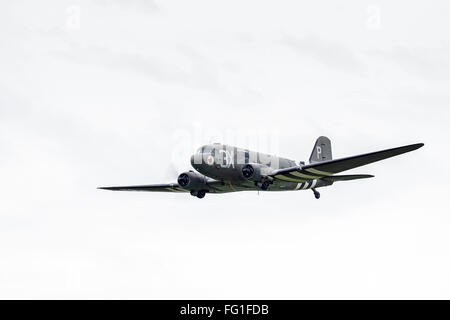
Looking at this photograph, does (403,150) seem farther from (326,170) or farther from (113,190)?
(113,190)

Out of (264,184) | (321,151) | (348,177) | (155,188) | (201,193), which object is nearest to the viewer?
(264,184)

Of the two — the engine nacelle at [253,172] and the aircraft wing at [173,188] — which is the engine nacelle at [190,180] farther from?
the engine nacelle at [253,172]

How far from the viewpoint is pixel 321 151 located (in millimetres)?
48469

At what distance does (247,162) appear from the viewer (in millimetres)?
39438

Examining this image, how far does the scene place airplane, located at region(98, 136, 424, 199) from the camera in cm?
3784

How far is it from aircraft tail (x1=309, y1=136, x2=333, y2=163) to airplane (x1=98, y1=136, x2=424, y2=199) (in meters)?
4.82

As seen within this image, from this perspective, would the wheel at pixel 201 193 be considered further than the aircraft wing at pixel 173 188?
Yes

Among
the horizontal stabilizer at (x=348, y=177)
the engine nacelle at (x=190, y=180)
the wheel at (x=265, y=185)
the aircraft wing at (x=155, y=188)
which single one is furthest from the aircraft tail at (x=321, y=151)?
the engine nacelle at (x=190, y=180)

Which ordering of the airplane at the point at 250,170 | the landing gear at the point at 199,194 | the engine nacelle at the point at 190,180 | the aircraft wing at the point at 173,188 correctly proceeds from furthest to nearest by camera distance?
the landing gear at the point at 199,194 → the aircraft wing at the point at 173,188 → the engine nacelle at the point at 190,180 → the airplane at the point at 250,170

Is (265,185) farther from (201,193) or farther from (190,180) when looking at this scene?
(190,180)

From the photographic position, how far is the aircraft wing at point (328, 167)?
117ft

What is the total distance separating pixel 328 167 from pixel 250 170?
4.22m

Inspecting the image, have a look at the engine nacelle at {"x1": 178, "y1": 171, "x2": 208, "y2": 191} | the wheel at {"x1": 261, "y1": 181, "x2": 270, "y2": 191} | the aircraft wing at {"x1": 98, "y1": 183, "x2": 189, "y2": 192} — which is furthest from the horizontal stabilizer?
the aircraft wing at {"x1": 98, "y1": 183, "x2": 189, "y2": 192}

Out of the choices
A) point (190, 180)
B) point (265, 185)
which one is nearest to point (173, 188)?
point (190, 180)
